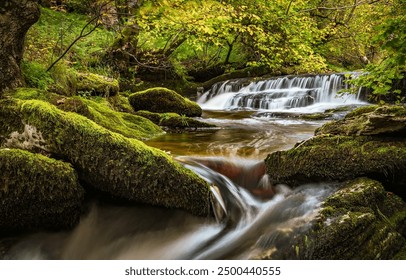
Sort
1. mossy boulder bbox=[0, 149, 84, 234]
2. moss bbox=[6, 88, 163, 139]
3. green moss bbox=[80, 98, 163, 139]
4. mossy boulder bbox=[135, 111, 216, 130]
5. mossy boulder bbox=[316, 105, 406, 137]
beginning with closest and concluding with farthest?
mossy boulder bbox=[0, 149, 84, 234], mossy boulder bbox=[316, 105, 406, 137], moss bbox=[6, 88, 163, 139], green moss bbox=[80, 98, 163, 139], mossy boulder bbox=[135, 111, 216, 130]

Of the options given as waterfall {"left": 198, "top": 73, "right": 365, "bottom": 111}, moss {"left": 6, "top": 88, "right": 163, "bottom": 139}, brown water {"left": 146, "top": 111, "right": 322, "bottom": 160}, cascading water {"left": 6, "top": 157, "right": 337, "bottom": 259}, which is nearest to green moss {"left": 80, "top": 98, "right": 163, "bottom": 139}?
moss {"left": 6, "top": 88, "right": 163, "bottom": 139}

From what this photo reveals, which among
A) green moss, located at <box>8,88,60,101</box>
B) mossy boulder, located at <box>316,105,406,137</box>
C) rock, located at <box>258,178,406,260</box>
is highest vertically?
mossy boulder, located at <box>316,105,406,137</box>

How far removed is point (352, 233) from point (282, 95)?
932 cm

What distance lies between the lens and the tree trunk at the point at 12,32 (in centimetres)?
429

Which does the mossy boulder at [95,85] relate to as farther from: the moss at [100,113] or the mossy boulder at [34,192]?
the mossy boulder at [34,192]

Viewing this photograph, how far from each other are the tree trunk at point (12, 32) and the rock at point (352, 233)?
4.09m

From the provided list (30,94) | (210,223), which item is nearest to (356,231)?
(210,223)

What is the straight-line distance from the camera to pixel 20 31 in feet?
15.0

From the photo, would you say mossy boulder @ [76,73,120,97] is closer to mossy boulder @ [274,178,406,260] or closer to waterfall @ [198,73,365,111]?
waterfall @ [198,73,365,111]

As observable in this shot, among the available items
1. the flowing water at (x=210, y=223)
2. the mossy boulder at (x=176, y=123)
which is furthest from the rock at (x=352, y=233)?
the mossy boulder at (x=176, y=123)

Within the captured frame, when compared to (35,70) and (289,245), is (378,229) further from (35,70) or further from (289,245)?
(35,70)

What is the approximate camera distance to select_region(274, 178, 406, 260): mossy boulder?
8.32ft

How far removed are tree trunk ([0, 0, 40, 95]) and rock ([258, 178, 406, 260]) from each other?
161 inches
